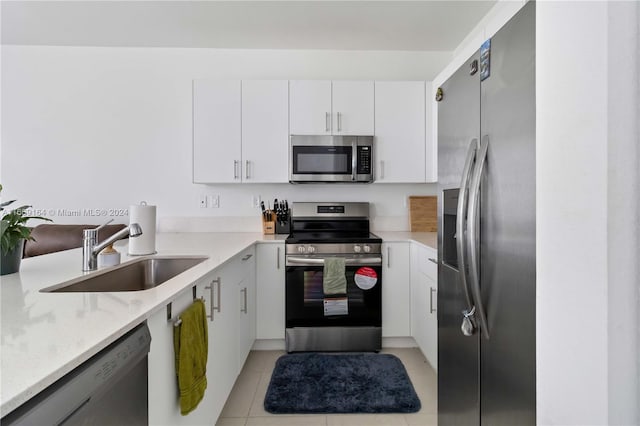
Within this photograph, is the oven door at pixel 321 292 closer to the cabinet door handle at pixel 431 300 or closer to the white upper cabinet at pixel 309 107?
the cabinet door handle at pixel 431 300

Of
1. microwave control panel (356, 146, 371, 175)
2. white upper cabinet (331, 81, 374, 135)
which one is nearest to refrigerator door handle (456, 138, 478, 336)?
microwave control panel (356, 146, 371, 175)

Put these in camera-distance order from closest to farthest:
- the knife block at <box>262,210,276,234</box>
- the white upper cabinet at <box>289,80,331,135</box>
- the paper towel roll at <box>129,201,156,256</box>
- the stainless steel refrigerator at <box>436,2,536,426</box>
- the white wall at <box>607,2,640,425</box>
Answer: the white wall at <box>607,2,640,425</box> → the stainless steel refrigerator at <box>436,2,536,426</box> → the paper towel roll at <box>129,201,156,256</box> → the white upper cabinet at <box>289,80,331,135</box> → the knife block at <box>262,210,276,234</box>

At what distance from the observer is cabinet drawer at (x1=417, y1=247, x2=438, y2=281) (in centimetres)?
210

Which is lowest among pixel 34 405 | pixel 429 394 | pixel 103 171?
pixel 429 394

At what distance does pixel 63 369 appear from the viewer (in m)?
0.58

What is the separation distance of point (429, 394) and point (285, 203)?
6.17 ft

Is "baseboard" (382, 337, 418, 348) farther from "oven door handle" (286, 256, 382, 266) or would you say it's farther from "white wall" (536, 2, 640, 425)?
"white wall" (536, 2, 640, 425)

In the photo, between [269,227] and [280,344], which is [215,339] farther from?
[269,227]

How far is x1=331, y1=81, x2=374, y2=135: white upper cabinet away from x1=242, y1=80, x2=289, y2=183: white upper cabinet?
1.39ft

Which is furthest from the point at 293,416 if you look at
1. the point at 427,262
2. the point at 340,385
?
the point at 427,262

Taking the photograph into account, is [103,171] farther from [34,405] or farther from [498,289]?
[498,289]

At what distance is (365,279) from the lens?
98.4 inches

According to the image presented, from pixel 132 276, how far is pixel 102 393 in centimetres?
99

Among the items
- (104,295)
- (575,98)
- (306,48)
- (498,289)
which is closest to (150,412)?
(104,295)
